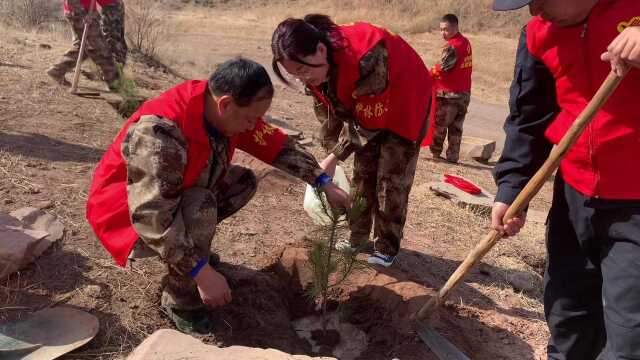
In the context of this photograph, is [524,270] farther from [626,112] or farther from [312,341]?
[626,112]

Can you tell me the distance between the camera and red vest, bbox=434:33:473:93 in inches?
270

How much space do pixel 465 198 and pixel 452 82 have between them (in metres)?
2.19

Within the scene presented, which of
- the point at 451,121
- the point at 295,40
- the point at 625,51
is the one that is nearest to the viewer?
the point at 625,51

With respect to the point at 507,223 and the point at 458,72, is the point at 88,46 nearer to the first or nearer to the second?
the point at 458,72

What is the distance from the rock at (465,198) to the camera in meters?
5.07

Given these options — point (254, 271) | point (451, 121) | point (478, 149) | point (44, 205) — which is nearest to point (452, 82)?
point (451, 121)

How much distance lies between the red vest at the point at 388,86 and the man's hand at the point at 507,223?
96 cm

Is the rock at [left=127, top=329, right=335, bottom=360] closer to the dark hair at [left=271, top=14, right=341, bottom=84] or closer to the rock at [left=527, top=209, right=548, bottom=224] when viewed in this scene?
the dark hair at [left=271, top=14, right=341, bottom=84]

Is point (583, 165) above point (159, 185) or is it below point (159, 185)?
above

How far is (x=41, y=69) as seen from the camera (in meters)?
6.79

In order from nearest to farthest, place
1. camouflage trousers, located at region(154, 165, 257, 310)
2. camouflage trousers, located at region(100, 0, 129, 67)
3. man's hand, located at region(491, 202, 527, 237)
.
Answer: man's hand, located at region(491, 202, 527, 237)
camouflage trousers, located at region(154, 165, 257, 310)
camouflage trousers, located at region(100, 0, 129, 67)

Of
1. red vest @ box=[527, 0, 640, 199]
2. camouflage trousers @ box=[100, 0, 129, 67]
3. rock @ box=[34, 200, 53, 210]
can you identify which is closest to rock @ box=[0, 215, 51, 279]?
rock @ box=[34, 200, 53, 210]

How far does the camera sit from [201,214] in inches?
94.6

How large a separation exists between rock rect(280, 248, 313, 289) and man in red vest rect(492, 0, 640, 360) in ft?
4.05
